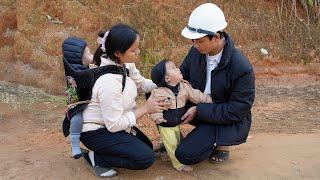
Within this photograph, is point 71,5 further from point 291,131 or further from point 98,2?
point 291,131

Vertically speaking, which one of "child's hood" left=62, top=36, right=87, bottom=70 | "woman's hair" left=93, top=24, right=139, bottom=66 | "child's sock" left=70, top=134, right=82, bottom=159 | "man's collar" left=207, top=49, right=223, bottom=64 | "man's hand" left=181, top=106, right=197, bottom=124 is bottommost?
"child's sock" left=70, top=134, right=82, bottom=159

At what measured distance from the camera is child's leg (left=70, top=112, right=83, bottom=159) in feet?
11.4

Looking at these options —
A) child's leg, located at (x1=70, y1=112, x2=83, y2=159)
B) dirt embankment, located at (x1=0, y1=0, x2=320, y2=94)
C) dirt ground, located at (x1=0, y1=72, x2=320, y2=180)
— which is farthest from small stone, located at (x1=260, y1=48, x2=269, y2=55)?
child's leg, located at (x1=70, y1=112, x2=83, y2=159)

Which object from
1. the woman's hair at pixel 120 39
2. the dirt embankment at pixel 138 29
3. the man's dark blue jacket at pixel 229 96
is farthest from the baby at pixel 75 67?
the dirt embankment at pixel 138 29

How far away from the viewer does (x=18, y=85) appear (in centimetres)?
585

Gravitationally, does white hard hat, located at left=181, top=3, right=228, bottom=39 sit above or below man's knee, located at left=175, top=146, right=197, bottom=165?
above

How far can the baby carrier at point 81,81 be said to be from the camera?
11.2ft

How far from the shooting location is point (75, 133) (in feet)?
11.5

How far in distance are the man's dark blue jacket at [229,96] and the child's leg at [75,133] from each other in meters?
0.83

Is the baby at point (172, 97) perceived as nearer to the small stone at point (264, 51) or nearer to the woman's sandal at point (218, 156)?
the woman's sandal at point (218, 156)

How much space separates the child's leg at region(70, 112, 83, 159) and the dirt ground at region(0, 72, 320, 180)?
275 millimetres

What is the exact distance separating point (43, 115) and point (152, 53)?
5.55ft

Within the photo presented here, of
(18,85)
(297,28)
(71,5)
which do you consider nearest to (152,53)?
(71,5)

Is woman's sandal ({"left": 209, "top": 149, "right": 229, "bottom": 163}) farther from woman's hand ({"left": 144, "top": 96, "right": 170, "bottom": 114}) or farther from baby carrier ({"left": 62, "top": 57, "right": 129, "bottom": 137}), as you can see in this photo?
baby carrier ({"left": 62, "top": 57, "right": 129, "bottom": 137})
